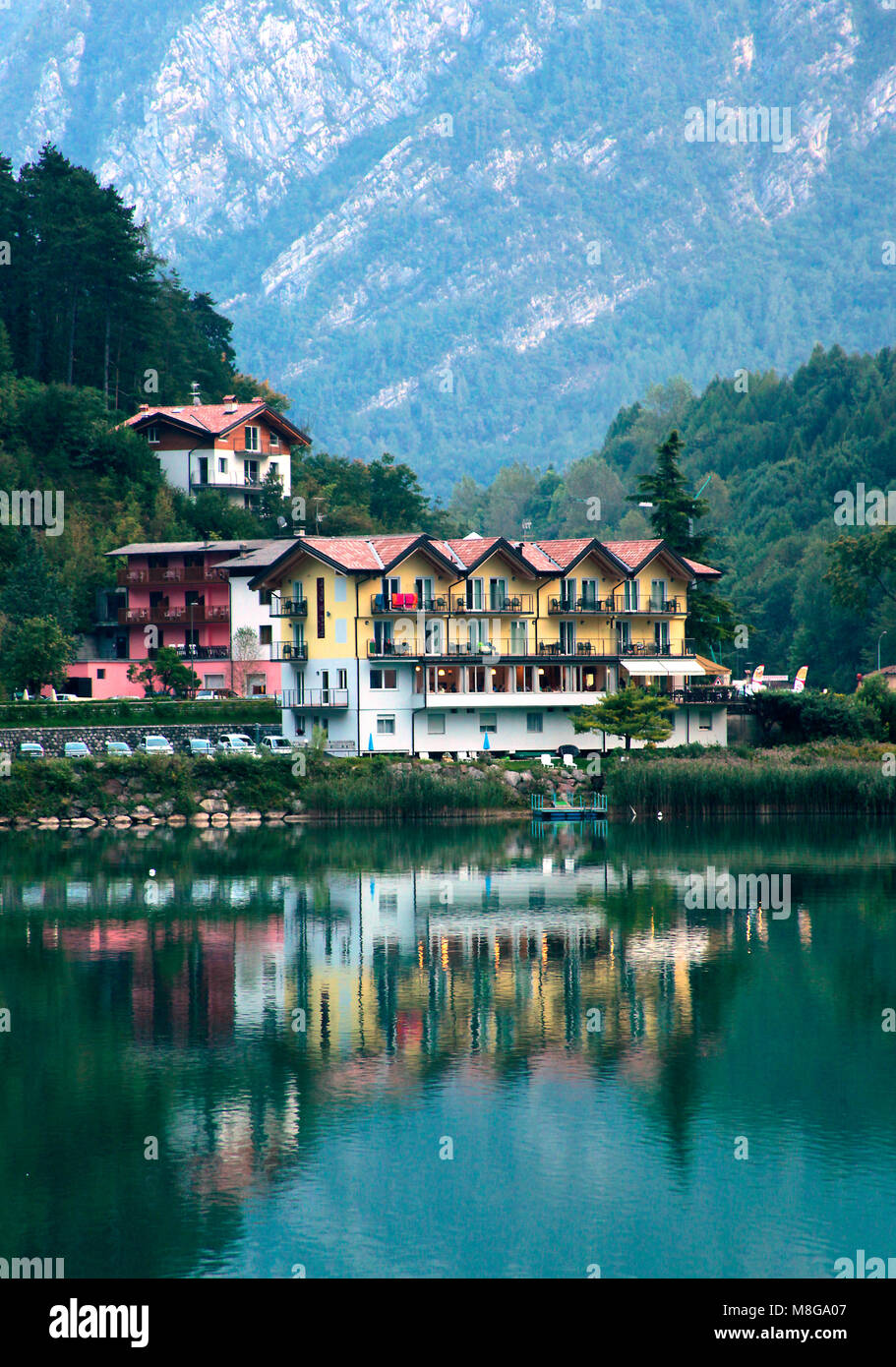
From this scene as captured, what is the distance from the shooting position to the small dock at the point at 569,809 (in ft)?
228

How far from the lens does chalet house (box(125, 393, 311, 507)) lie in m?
109

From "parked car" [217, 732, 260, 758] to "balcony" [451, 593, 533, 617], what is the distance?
12339mm

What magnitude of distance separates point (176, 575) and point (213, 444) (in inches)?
618

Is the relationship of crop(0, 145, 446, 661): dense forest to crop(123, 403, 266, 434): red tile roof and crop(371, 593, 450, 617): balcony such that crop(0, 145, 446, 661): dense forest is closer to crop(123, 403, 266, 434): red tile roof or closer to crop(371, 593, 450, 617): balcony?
crop(123, 403, 266, 434): red tile roof

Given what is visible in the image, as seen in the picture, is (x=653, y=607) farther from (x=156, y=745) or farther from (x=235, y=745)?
(x=156, y=745)

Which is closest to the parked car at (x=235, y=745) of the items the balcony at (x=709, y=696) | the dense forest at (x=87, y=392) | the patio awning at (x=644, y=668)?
the dense forest at (x=87, y=392)

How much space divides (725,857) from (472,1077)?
27.7 metres

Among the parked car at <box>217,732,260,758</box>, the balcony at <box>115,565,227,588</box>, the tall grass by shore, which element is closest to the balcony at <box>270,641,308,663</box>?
the parked car at <box>217,732,260,758</box>

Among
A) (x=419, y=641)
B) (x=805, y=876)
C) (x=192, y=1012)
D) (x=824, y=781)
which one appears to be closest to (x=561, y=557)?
(x=419, y=641)

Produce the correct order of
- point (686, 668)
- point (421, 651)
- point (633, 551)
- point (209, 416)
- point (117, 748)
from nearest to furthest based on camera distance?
point (117, 748) < point (421, 651) < point (686, 668) < point (633, 551) < point (209, 416)

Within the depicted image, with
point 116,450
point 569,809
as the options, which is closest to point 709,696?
point 569,809

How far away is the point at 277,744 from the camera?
249ft

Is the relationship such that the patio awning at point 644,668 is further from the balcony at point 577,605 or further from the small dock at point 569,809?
the small dock at point 569,809

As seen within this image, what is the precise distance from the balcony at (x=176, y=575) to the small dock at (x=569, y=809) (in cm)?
3219
